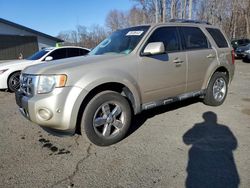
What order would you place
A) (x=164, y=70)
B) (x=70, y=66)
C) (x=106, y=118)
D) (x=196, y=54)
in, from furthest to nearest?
(x=196, y=54) → (x=164, y=70) → (x=106, y=118) → (x=70, y=66)

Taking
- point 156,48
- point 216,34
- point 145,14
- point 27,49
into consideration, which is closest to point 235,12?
point 145,14

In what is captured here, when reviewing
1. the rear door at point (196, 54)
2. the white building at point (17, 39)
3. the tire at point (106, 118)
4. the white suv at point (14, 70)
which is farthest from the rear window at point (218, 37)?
the white building at point (17, 39)

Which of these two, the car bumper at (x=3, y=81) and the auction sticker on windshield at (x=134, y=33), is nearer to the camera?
the auction sticker on windshield at (x=134, y=33)

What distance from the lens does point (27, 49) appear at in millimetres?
24828

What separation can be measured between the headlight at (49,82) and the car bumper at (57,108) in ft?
0.21

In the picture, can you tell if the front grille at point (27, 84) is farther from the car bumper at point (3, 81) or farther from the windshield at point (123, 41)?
the car bumper at point (3, 81)

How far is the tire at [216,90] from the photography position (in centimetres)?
557

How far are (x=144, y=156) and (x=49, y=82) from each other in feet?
5.54

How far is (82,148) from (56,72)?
48.5 inches

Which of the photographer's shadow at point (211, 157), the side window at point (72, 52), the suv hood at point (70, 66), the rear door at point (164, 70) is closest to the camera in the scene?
the photographer's shadow at point (211, 157)

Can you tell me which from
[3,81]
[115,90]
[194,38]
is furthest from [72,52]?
[115,90]

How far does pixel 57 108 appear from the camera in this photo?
134 inches

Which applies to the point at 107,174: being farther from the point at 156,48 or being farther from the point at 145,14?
the point at 145,14

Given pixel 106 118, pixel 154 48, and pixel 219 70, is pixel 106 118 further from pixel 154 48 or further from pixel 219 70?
pixel 219 70
